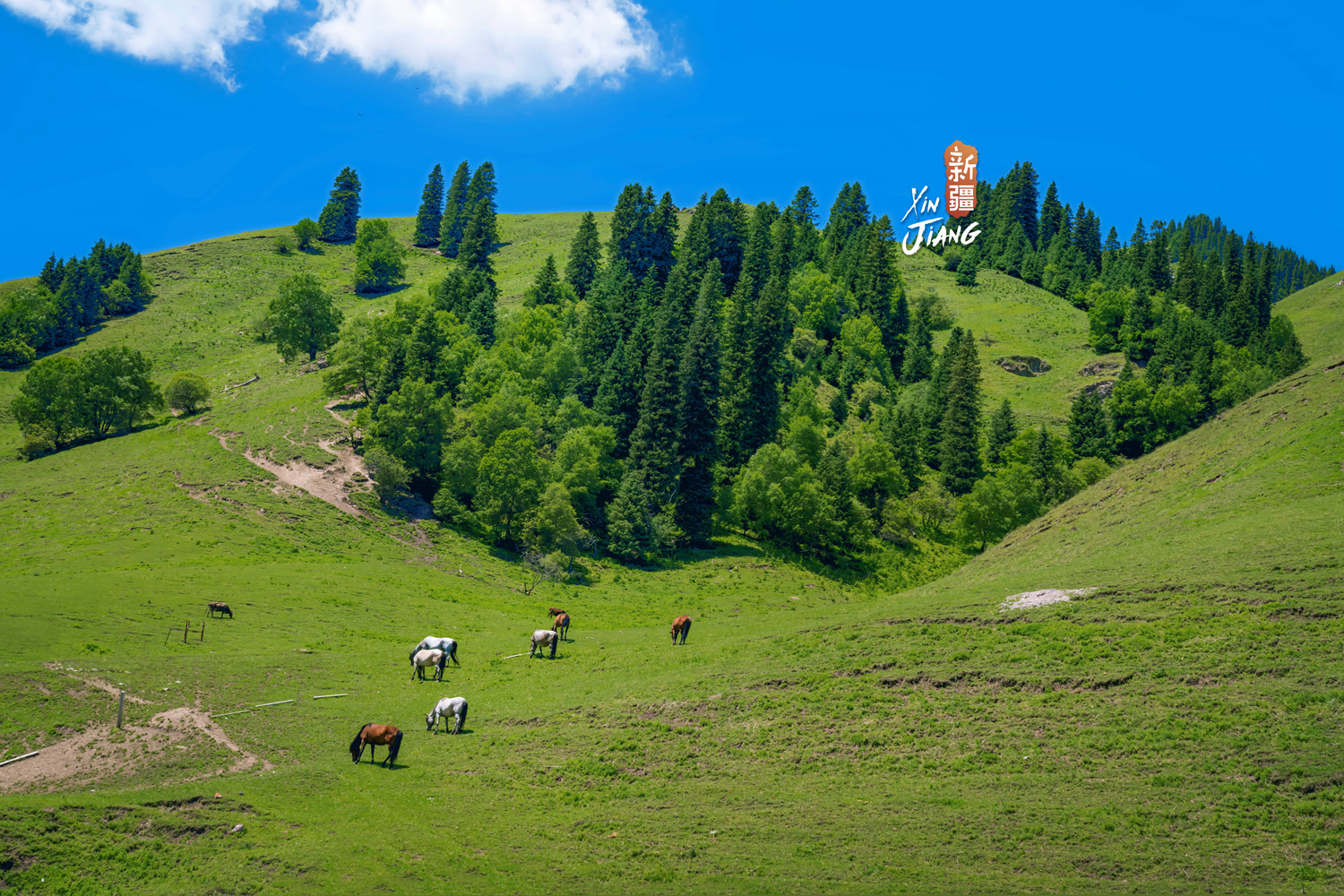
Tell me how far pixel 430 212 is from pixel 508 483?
12248 centimetres

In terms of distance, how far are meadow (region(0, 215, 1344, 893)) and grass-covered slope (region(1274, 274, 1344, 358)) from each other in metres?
99.8

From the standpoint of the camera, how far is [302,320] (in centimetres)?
10144

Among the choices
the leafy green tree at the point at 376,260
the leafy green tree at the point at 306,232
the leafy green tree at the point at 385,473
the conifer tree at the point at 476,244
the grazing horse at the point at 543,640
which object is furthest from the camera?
the leafy green tree at the point at 306,232

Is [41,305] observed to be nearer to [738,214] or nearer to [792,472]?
[738,214]

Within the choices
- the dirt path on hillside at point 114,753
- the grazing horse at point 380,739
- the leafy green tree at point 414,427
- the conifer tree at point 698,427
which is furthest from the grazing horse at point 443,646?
the conifer tree at point 698,427

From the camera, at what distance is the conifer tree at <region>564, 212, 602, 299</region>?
11950 centimetres

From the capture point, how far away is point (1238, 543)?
108ft

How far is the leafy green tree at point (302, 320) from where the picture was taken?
100m

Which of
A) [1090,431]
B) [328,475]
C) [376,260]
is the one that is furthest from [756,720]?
[376,260]

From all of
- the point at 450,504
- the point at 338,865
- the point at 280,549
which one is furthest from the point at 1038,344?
the point at 338,865

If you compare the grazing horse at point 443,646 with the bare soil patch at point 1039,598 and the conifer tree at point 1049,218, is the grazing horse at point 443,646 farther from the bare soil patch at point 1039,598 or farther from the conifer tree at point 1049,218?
the conifer tree at point 1049,218

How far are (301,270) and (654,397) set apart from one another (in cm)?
10718

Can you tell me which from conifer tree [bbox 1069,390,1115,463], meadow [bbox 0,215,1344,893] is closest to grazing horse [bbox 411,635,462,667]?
meadow [bbox 0,215,1344,893]

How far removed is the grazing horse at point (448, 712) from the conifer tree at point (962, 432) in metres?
77.3
